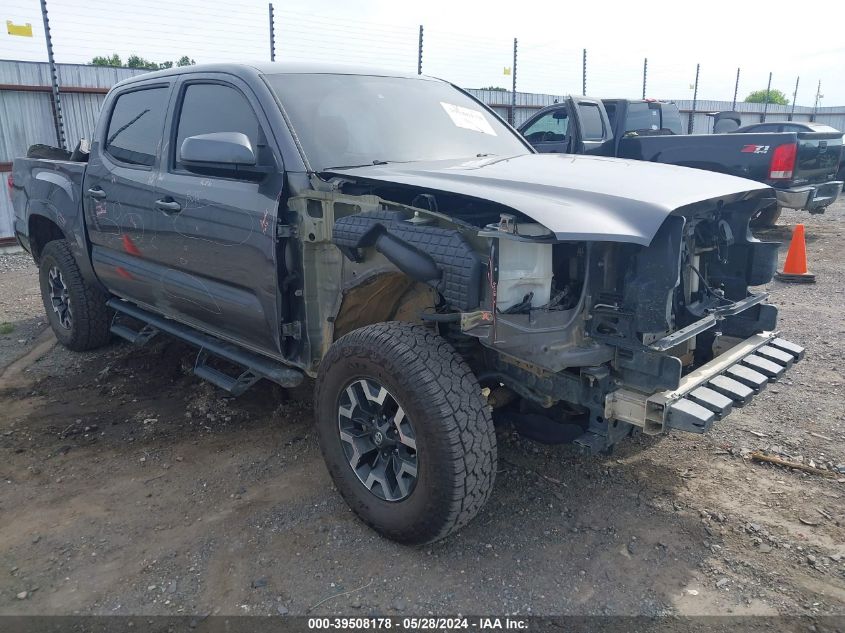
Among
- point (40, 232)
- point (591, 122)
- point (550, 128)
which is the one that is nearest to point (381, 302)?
point (40, 232)

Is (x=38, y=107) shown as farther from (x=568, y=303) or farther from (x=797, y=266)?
(x=797, y=266)

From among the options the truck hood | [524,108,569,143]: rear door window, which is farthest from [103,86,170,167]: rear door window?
[524,108,569,143]: rear door window

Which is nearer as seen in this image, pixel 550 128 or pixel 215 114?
pixel 215 114

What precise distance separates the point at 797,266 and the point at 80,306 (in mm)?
7175

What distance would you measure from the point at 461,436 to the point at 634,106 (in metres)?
8.70

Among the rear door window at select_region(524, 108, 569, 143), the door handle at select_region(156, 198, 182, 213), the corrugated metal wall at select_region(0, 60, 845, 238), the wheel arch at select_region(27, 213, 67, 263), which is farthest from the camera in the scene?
the corrugated metal wall at select_region(0, 60, 845, 238)

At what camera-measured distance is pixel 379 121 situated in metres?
3.70

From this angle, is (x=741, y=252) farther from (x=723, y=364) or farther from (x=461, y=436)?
(x=461, y=436)

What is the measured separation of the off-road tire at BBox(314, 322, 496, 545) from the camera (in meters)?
2.57

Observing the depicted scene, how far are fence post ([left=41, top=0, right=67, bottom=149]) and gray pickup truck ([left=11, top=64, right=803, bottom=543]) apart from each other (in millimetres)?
6461

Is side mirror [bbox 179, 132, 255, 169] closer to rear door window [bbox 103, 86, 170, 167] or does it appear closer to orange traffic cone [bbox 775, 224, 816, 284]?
rear door window [bbox 103, 86, 170, 167]

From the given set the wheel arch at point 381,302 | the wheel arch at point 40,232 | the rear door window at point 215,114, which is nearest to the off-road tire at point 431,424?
the wheel arch at point 381,302

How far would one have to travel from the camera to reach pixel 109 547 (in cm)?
294

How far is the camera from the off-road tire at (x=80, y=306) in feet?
17.4
